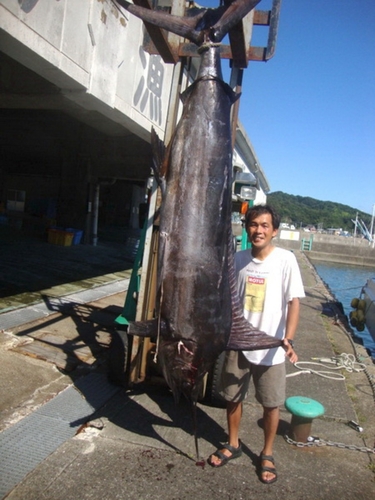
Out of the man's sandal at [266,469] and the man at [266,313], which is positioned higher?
the man at [266,313]

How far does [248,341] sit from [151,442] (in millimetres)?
1227

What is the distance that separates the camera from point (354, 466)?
283 cm

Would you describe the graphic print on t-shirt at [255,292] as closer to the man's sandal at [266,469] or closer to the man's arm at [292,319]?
the man's arm at [292,319]

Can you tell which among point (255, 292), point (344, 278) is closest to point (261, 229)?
point (255, 292)

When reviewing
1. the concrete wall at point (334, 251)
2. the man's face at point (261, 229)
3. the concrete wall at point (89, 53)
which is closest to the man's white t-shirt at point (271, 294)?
the man's face at point (261, 229)

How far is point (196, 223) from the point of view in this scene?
210 cm

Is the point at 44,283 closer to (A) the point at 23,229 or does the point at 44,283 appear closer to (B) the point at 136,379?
(B) the point at 136,379

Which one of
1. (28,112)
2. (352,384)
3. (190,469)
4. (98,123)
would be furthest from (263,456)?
(28,112)

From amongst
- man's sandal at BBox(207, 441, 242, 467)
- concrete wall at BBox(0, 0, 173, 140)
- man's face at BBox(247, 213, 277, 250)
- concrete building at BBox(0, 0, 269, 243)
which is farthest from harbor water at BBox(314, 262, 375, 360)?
man's face at BBox(247, 213, 277, 250)

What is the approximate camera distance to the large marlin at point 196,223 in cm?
208

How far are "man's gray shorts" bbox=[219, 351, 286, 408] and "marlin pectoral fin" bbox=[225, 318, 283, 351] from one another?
0.46 m

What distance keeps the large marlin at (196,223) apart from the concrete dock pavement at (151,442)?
2.51 feet

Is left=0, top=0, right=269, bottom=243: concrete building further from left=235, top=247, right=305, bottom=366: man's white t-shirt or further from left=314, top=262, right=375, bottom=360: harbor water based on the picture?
left=314, top=262, right=375, bottom=360: harbor water

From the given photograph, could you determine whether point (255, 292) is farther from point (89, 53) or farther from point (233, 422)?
point (89, 53)
